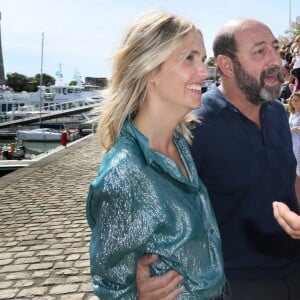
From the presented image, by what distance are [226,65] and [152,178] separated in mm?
1195

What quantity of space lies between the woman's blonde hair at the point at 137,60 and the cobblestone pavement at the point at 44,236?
10.2 feet

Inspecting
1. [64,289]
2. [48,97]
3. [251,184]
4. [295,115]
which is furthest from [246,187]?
[48,97]

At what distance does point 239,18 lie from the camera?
2.42 metres

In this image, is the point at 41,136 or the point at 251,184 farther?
the point at 41,136

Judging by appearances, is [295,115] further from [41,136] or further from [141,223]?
[41,136]

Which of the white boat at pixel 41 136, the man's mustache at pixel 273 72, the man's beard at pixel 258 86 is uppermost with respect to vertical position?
the man's mustache at pixel 273 72

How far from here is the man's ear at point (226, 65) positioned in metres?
2.41

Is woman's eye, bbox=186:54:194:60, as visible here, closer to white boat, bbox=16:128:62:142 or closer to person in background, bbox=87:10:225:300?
person in background, bbox=87:10:225:300

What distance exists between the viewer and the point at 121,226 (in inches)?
55.4

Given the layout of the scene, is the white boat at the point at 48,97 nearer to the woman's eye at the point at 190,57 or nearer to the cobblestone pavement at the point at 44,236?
the cobblestone pavement at the point at 44,236

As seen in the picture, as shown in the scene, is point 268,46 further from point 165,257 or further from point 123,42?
point 165,257

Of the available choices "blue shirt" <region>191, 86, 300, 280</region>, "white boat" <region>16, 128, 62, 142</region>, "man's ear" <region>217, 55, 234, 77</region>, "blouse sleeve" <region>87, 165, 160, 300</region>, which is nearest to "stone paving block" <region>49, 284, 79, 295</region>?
"blue shirt" <region>191, 86, 300, 280</region>

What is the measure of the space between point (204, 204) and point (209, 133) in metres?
0.60

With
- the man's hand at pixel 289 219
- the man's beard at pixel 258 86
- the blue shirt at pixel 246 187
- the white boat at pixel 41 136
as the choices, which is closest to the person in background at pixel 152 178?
the man's hand at pixel 289 219
